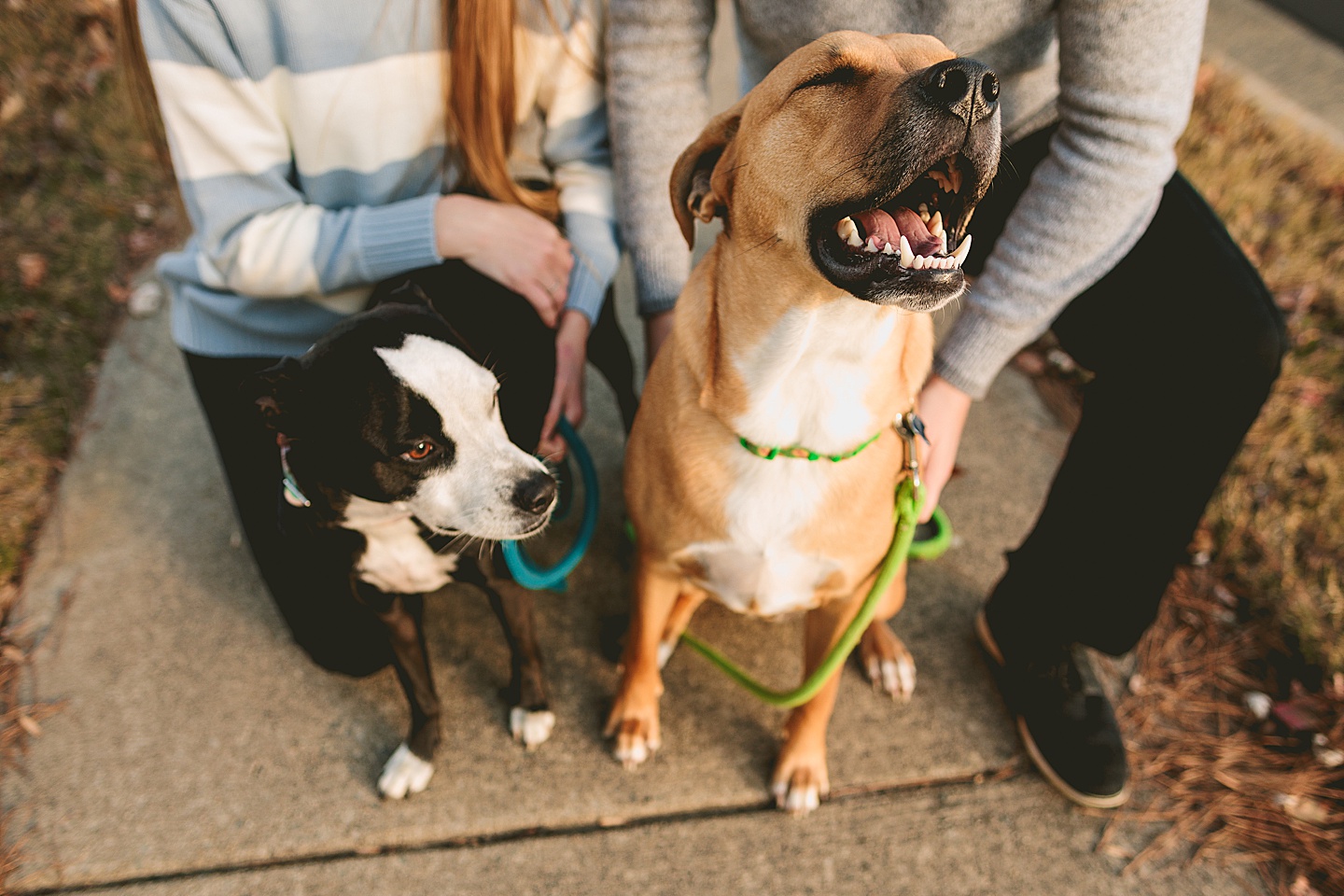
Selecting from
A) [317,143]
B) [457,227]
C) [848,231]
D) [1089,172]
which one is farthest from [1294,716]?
[317,143]

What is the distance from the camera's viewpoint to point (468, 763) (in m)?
2.27

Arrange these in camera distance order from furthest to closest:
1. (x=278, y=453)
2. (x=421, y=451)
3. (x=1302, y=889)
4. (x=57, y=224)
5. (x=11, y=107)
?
(x=11, y=107) < (x=57, y=224) < (x=278, y=453) < (x=1302, y=889) < (x=421, y=451)

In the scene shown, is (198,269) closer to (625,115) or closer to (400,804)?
(625,115)

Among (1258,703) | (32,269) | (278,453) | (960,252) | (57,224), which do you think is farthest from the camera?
(57,224)

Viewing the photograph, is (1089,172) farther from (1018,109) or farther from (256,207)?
(256,207)

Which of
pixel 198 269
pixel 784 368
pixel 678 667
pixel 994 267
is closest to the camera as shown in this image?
pixel 784 368

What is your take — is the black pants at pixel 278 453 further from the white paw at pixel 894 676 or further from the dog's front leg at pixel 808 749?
the white paw at pixel 894 676

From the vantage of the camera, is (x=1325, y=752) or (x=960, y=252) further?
(x=1325, y=752)

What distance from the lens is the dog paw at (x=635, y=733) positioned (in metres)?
2.24

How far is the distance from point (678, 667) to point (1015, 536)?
1.24 m

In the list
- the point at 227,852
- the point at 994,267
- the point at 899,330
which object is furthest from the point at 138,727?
the point at 994,267

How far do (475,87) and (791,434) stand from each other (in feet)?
3.98

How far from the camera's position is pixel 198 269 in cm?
221

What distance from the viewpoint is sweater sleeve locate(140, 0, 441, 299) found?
2.01 metres
